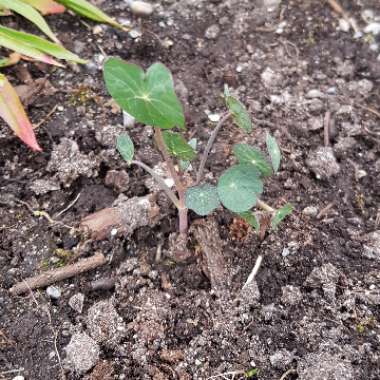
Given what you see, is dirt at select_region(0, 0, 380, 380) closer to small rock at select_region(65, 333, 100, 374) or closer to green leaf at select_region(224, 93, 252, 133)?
small rock at select_region(65, 333, 100, 374)

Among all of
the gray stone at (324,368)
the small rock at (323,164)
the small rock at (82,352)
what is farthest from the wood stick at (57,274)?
the small rock at (323,164)

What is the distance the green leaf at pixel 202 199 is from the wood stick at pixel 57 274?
277 millimetres

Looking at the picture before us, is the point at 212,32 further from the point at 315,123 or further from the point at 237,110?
the point at 237,110

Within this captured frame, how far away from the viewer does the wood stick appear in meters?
1.23

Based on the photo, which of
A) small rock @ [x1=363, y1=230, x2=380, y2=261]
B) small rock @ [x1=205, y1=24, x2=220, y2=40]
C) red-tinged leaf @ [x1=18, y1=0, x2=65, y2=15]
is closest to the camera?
small rock @ [x1=363, y1=230, x2=380, y2=261]

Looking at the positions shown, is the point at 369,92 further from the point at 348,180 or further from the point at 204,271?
the point at 204,271

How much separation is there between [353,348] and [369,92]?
83 centimetres

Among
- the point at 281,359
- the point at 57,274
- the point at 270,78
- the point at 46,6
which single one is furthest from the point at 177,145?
the point at 46,6

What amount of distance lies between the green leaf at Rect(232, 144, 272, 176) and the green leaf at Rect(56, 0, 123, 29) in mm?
754

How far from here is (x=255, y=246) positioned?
1325 millimetres

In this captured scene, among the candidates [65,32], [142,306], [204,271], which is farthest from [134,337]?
[65,32]

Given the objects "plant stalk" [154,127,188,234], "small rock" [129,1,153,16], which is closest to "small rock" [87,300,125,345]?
"plant stalk" [154,127,188,234]

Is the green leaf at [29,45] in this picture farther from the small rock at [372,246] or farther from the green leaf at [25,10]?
the small rock at [372,246]

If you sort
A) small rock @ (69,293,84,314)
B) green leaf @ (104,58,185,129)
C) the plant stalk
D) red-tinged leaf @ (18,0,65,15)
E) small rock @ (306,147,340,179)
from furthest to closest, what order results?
red-tinged leaf @ (18,0,65,15) < small rock @ (306,147,340,179) < small rock @ (69,293,84,314) < the plant stalk < green leaf @ (104,58,185,129)
